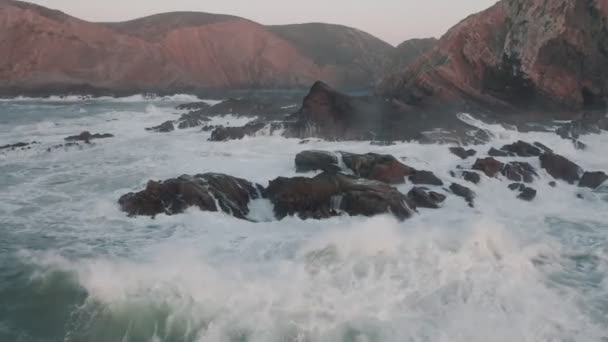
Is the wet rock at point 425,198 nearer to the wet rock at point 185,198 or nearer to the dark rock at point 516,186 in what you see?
the dark rock at point 516,186

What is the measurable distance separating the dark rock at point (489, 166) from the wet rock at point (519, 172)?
0.15 metres

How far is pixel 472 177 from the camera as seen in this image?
34.2ft

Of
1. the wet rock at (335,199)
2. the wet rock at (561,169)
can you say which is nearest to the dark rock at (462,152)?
the wet rock at (561,169)

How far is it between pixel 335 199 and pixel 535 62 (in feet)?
52.7

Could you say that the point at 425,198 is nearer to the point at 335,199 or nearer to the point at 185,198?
the point at 335,199

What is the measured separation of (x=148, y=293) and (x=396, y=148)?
382 inches

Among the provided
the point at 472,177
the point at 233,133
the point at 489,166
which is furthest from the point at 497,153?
the point at 233,133

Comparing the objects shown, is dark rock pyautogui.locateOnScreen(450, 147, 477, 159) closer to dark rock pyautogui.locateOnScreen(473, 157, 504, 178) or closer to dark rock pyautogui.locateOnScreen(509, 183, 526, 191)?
dark rock pyautogui.locateOnScreen(473, 157, 504, 178)

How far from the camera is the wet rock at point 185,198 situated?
8.25 m

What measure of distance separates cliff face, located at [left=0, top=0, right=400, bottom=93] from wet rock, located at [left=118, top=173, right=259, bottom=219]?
119 feet

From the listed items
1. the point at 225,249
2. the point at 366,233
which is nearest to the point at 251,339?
the point at 225,249

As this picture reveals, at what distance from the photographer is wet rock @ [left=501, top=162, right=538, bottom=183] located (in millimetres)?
10619

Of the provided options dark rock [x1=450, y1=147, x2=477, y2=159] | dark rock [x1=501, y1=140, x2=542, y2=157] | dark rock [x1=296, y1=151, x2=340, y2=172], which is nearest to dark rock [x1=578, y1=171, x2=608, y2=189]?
dark rock [x1=501, y1=140, x2=542, y2=157]

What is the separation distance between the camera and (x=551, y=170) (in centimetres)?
1105
